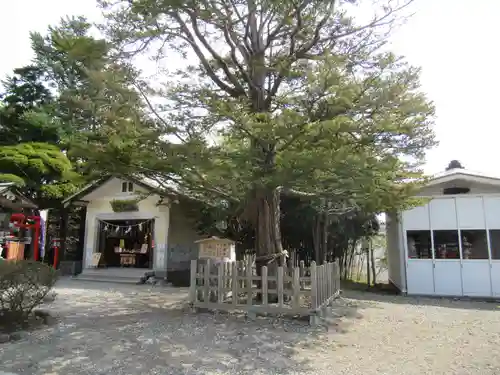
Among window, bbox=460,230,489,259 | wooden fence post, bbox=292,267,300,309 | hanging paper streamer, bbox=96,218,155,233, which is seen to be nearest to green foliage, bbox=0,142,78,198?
hanging paper streamer, bbox=96,218,155,233

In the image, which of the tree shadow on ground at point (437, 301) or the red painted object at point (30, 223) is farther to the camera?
the red painted object at point (30, 223)

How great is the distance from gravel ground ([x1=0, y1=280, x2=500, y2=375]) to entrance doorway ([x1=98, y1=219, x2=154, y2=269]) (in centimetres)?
867

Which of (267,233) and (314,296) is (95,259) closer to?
(267,233)

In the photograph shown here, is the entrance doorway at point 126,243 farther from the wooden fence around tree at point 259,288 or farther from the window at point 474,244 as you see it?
the window at point 474,244

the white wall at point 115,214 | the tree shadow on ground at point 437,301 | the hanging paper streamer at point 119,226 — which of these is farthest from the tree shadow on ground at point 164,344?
the hanging paper streamer at point 119,226

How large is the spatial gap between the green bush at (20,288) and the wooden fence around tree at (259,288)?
289cm

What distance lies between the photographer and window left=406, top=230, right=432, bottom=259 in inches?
459

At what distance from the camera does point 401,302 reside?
1013 centimetres

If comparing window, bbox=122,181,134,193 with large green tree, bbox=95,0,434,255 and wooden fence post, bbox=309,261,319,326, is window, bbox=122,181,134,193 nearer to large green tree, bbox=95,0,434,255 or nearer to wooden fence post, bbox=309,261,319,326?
large green tree, bbox=95,0,434,255

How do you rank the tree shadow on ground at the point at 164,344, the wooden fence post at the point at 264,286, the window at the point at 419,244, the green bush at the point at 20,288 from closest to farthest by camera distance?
the tree shadow on ground at the point at 164,344 < the green bush at the point at 20,288 < the wooden fence post at the point at 264,286 < the window at the point at 419,244

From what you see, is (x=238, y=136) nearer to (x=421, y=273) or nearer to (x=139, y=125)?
(x=139, y=125)

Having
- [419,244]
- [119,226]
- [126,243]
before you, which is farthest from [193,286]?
[126,243]

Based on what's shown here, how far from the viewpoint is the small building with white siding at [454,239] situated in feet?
36.2

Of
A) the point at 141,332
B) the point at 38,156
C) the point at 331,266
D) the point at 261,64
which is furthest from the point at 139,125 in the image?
the point at 38,156
